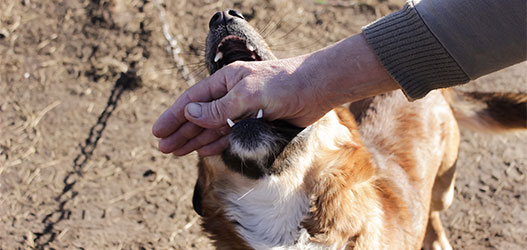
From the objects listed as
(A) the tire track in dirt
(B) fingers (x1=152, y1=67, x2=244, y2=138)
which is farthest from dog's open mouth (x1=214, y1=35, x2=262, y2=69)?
(A) the tire track in dirt

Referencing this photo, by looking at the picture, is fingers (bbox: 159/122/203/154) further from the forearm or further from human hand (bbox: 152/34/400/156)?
the forearm

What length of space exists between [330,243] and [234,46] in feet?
3.82

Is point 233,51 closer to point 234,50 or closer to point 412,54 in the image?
point 234,50

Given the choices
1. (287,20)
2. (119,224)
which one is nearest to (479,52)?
(119,224)

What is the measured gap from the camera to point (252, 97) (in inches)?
91.8

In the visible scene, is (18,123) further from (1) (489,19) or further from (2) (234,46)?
(1) (489,19)

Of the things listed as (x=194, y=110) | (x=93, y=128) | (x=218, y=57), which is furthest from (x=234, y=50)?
(x=93, y=128)

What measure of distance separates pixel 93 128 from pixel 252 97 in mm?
2914

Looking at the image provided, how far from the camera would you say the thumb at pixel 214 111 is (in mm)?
2377

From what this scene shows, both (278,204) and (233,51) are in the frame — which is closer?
(278,204)

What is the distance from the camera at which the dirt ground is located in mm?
4098

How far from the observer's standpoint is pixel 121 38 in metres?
5.50

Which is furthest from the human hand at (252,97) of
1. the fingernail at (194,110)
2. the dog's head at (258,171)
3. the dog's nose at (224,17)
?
the dog's nose at (224,17)

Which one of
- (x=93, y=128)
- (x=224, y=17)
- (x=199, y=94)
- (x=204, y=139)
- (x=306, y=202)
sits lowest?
(x=93, y=128)
